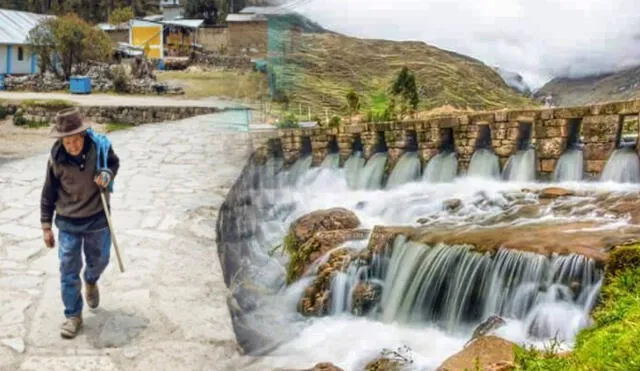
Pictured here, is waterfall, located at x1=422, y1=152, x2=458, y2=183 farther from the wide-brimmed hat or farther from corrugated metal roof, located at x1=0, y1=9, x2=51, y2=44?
corrugated metal roof, located at x1=0, y1=9, x2=51, y2=44

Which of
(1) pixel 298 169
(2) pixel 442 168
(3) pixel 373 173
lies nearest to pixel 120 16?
(3) pixel 373 173

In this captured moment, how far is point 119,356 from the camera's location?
108 inches

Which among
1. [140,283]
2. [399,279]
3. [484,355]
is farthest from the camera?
[399,279]

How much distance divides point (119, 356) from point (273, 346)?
706mm

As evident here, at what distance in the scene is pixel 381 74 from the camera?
4.11m

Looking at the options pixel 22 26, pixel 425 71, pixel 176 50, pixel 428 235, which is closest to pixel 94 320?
pixel 428 235

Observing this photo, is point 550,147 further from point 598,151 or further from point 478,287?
point 478,287

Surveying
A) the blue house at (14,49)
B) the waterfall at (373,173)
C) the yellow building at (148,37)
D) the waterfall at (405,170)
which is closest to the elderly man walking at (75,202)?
the waterfall at (373,173)

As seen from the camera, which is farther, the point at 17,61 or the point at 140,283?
the point at 17,61

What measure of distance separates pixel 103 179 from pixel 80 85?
12.4 metres

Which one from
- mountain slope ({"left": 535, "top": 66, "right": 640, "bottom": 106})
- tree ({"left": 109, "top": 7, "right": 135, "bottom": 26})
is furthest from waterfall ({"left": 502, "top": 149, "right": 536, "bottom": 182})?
tree ({"left": 109, "top": 7, "right": 135, "bottom": 26})

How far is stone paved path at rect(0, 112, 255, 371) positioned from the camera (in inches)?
108

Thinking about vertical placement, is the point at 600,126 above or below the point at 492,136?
above

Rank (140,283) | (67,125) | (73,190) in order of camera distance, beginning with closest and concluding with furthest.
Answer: (67,125), (73,190), (140,283)
